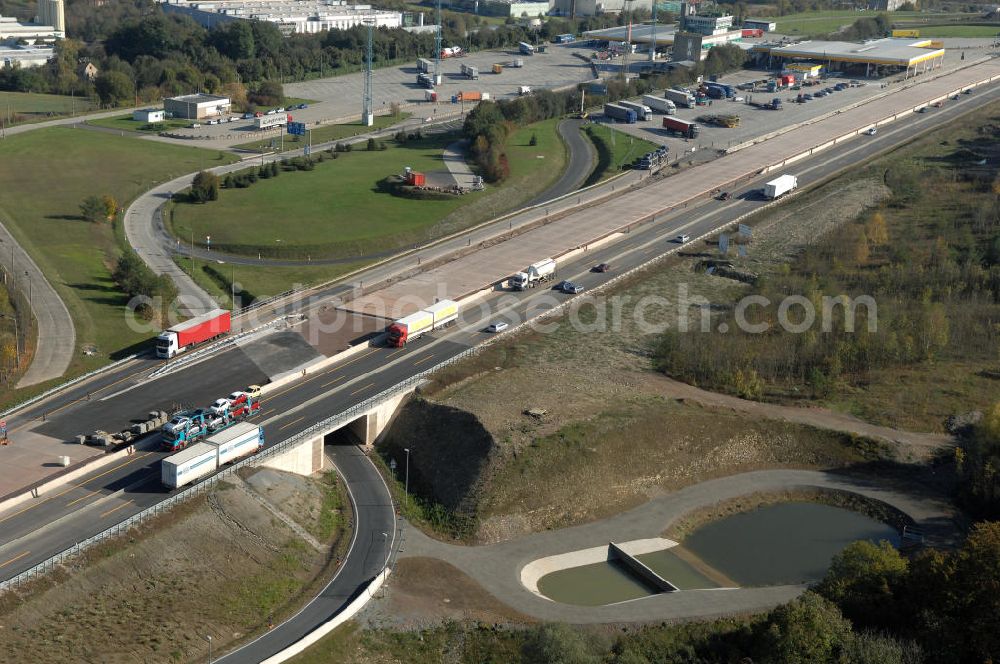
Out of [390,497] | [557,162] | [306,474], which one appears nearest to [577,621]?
[390,497]

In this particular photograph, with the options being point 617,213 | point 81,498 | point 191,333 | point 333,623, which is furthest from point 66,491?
point 617,213

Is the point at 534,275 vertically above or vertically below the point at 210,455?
above

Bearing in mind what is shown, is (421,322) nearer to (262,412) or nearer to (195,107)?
(262,412)

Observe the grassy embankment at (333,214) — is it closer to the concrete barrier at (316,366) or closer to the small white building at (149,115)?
the concrete barrier at (316,366)

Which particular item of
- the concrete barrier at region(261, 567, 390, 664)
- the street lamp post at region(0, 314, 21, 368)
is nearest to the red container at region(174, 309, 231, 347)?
the street lamp post at region(0, 314, 21, 368)

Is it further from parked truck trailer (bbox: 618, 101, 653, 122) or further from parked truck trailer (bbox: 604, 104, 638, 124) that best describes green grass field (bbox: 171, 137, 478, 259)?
parked truck trailer (bbox: 618, 101, 653, 122)

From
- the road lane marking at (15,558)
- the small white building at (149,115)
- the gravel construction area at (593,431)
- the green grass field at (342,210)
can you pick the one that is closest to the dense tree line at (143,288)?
the green grass field at (342,210)
